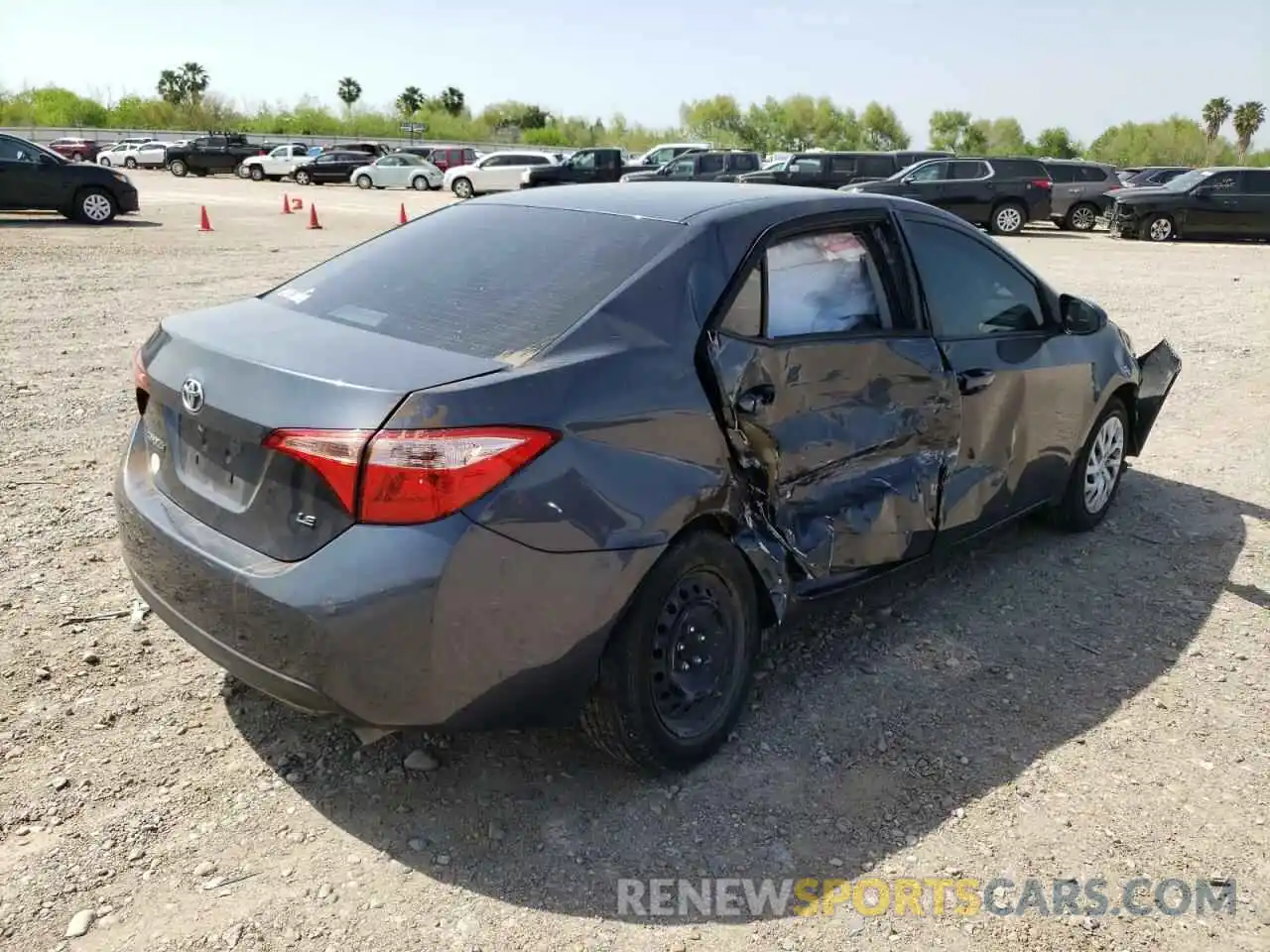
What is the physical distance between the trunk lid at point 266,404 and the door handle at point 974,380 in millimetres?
2017

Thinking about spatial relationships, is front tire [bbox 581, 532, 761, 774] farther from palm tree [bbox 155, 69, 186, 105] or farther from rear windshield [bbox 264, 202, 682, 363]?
palm tree [bbox 155, 69, 186, 105]

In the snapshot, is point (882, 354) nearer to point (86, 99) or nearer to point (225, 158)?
point (225, 158)

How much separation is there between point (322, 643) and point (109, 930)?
2.72 ft

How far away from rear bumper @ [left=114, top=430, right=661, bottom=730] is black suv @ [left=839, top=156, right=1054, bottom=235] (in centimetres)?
2164

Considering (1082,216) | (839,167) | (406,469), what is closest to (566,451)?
(406,469)

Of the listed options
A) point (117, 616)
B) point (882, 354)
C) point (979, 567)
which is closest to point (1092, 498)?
point (979, 567)

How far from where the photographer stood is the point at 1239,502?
5.74 m

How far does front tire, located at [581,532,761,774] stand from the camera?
291 centimetres

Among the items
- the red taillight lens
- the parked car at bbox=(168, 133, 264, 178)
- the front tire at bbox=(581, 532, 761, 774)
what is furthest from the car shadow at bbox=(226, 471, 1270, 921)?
the parked car at bbox=(168, 133, 264, 178)

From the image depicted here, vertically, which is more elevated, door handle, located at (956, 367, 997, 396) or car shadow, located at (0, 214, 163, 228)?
door handle, located at (956, 367, 997, 396)

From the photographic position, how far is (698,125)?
90500mm

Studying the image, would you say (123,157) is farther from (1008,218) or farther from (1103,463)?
(1103,463)

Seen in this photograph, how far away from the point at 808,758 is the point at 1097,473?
275cm

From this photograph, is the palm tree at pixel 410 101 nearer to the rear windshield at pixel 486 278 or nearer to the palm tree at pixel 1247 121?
the palm tree at pixel 1247 121
